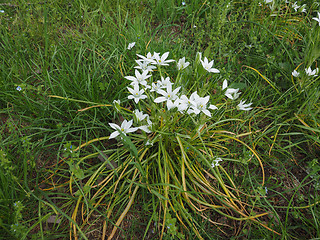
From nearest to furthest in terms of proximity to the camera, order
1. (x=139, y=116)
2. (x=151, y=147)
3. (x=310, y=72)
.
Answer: (x=139, y=116) < (x=151, y=147) < (x=310, y=72)

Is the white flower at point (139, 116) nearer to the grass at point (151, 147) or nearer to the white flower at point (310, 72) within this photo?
the grass at point (151, 147)

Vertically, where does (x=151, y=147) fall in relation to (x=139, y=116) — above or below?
below

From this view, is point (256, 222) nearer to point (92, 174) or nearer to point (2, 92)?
point (92, 174)

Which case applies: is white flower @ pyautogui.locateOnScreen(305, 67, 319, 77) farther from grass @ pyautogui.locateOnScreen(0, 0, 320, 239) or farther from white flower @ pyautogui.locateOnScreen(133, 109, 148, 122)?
white flower @ pyautogui.locateOnScreen(133, 109, 148, 122)

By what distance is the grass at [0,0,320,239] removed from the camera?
1572mm

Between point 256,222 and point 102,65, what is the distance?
1857mm

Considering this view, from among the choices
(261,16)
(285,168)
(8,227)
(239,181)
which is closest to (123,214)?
(8,227)

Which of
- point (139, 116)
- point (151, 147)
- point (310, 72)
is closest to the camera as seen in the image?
point (139, 116)

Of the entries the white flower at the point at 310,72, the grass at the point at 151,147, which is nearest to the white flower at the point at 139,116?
the grass at the point at 151,147

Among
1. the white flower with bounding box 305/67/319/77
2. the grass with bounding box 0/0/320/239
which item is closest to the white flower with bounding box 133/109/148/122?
the grass with bounding box 0/0/320/239

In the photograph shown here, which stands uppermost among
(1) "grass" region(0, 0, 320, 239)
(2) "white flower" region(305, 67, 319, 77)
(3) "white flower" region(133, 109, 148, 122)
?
(2) "white flower" region(305, 67, 319, 77)

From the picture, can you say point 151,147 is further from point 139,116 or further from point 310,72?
point 310,72

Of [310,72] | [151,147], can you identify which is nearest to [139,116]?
[151,147]

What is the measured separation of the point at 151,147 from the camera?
186cm
